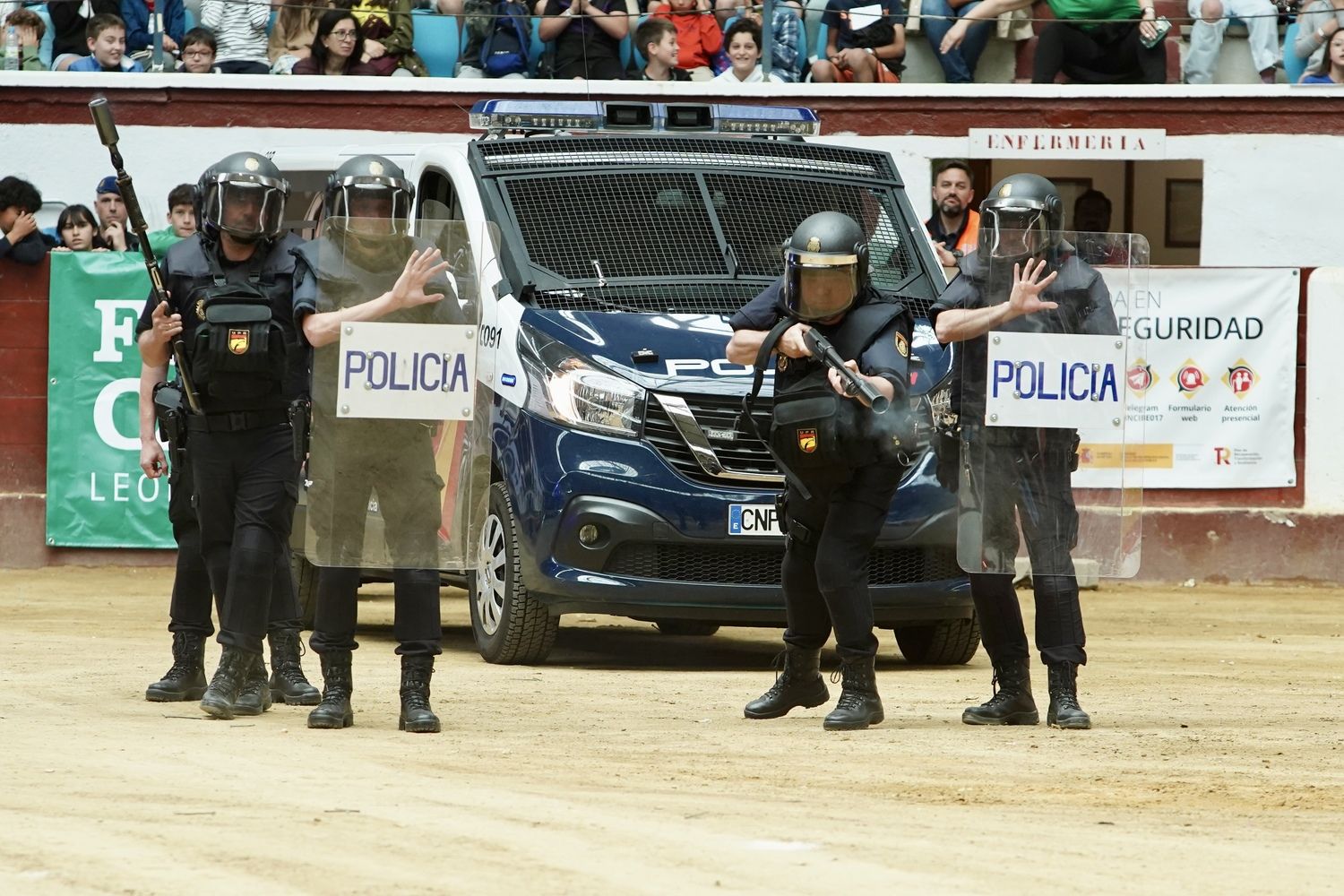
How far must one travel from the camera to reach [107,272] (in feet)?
51.1

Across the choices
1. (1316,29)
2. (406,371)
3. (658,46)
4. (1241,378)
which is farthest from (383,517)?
(1316,29)

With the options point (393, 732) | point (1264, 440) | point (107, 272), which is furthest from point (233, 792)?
point (1264, 440)

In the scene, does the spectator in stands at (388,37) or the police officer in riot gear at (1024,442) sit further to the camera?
the spectator in stands at (388,37)

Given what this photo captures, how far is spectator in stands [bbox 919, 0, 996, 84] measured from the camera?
1730cm

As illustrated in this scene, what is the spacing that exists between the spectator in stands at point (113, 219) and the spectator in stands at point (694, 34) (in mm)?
4329

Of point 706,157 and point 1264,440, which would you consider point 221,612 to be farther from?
point 1264,440

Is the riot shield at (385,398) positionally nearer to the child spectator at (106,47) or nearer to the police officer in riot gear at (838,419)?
the police officer in riot gear at (838,419)

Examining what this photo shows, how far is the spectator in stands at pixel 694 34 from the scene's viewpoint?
1739 cm

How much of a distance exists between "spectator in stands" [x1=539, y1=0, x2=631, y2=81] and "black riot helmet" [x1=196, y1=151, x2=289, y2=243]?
8843 millimetres

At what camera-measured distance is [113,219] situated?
15.7 m

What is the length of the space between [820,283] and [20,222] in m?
8.85

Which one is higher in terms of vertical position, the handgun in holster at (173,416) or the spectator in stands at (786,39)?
the spectator in stands at (786,39)

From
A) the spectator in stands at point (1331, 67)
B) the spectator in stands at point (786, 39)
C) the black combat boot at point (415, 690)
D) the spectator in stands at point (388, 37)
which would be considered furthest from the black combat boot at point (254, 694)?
the spectator in stands at point (1331, 67)

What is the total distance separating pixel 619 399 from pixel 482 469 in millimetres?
1974
